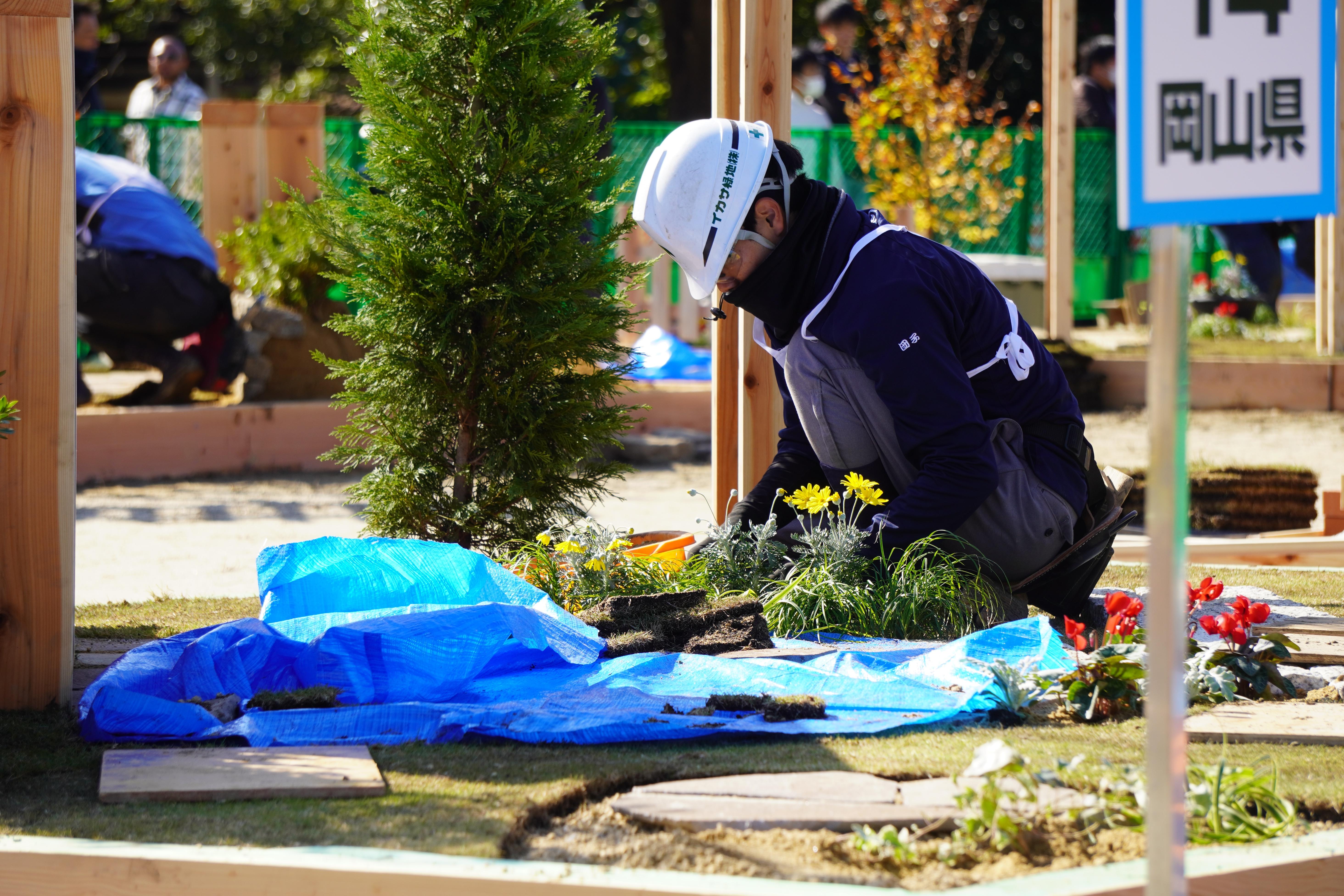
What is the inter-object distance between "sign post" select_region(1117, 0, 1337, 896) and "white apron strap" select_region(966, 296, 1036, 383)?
7.12 feet

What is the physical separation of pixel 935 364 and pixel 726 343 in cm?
146

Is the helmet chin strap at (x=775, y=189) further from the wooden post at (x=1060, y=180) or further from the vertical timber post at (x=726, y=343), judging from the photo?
the wooden post at (x=1060, y=180)

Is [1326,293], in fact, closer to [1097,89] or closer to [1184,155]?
[1097,89]

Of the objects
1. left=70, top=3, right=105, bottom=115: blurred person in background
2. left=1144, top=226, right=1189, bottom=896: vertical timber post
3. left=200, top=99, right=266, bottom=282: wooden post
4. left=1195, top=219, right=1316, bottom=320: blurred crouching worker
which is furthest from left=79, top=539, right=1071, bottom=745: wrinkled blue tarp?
left=1195, top=219, right=1316, bottom=320: blurred crouching worker

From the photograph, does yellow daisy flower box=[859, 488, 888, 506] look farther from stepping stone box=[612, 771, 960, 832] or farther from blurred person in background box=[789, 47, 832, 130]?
blurred person in background box=[789, 47, 832, 130]

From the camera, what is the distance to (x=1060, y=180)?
1128 centimetres

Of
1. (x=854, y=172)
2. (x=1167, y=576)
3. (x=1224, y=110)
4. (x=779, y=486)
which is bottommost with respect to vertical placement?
(x=779, y=486)

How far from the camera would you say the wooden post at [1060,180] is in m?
11.0

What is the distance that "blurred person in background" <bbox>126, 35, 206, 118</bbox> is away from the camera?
13102mm

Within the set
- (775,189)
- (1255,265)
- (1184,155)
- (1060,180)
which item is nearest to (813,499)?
(775,189)

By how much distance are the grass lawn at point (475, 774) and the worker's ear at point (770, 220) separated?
1.64 meters

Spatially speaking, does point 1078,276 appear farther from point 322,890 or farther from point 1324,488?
point 322,890

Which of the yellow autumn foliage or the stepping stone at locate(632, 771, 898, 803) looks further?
the yellow autumn foliage

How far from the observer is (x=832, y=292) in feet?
13.9
